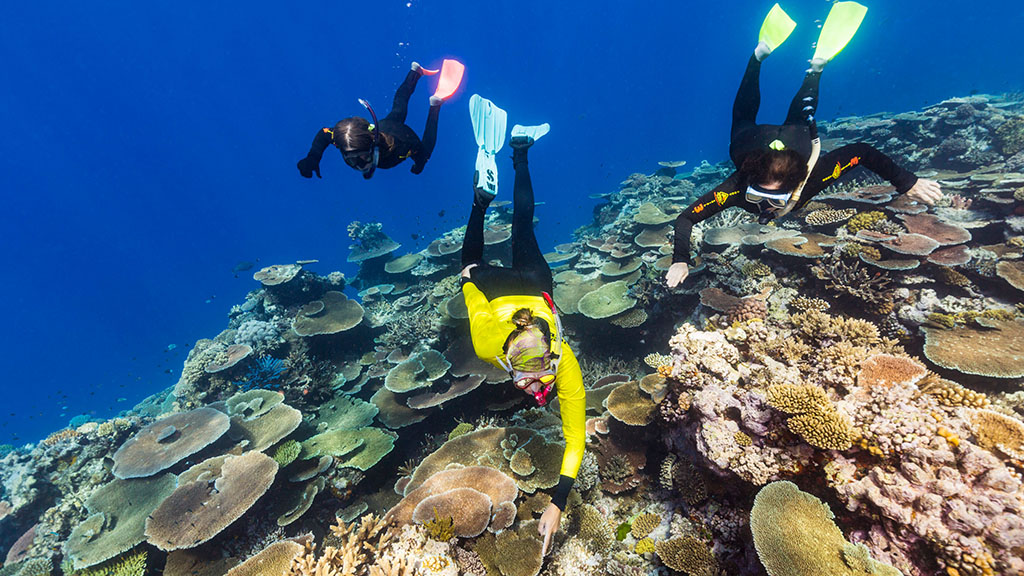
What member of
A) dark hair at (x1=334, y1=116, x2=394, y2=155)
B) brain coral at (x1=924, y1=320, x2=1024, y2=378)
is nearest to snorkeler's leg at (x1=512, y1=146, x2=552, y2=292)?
dark hair at (x1=334, y1=116, x2=394, y2=155)

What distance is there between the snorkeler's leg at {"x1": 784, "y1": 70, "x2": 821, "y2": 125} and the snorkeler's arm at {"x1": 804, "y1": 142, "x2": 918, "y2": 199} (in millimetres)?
672

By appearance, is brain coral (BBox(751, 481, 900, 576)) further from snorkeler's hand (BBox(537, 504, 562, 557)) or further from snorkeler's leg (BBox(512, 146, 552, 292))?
snorkeler's leg (BBox(512, 146, 552, 292))

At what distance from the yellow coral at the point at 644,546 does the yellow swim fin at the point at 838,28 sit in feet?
20.0

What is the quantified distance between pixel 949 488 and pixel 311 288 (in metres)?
13.5

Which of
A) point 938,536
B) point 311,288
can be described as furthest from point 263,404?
point 938,536

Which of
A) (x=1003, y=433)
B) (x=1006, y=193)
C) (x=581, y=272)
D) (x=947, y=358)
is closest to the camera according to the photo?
(x=1003, y=433)

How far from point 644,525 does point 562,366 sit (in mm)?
2373

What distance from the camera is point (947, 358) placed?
4.01m

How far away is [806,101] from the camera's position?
4473mm

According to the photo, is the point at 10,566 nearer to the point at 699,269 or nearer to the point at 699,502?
the point at 699,502

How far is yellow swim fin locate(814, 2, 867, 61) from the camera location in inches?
173

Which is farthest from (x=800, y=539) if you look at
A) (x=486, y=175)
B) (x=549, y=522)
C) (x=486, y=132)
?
(x=486, y=132)

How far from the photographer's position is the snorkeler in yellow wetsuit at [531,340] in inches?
137

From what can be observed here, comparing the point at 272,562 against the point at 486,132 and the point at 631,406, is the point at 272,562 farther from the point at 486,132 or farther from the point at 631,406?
the point at 486,132
